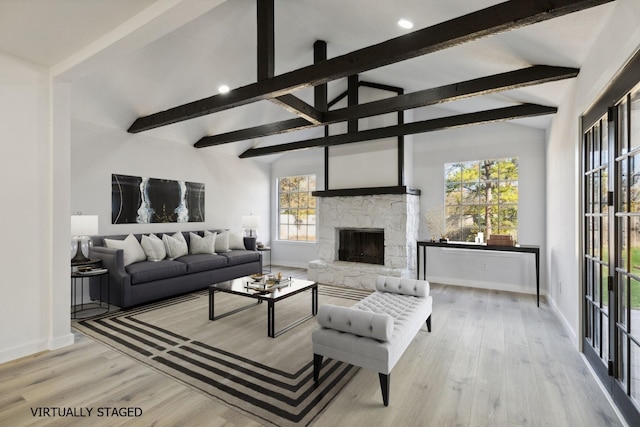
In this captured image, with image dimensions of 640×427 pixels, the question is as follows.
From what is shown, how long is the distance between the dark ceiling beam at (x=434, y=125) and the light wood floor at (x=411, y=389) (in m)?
2.63

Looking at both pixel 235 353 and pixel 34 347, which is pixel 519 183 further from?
pixel 34 347

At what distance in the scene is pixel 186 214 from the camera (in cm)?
586

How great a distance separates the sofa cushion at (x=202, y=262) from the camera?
4715 mm

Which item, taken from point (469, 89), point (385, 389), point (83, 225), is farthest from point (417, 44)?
point (83, 225)

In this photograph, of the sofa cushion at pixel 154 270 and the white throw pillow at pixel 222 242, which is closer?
the sofa cushion at pixel 154 270

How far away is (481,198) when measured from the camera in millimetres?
5453

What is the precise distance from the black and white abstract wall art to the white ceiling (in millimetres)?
853

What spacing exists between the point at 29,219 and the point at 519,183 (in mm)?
6304

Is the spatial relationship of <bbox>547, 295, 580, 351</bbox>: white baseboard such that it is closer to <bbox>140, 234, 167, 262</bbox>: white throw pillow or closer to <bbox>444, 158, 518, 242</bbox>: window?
<bbox>444, 158, 518, 242</bbox>: window

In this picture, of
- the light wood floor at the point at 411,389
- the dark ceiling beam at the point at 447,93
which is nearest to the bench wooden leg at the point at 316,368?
the light wood floor at the point at 411,389

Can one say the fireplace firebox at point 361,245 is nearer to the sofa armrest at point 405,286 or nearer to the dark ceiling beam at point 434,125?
the dark ceiling beam at point 434,125

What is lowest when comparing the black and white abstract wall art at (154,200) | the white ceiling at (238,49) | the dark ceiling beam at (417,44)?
the black and white abstract wall art at (154,200)

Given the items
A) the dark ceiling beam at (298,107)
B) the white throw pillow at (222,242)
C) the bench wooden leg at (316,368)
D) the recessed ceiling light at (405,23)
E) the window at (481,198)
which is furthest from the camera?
the white throw pillow at (222,242)

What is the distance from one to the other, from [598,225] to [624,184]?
24.1 inches
